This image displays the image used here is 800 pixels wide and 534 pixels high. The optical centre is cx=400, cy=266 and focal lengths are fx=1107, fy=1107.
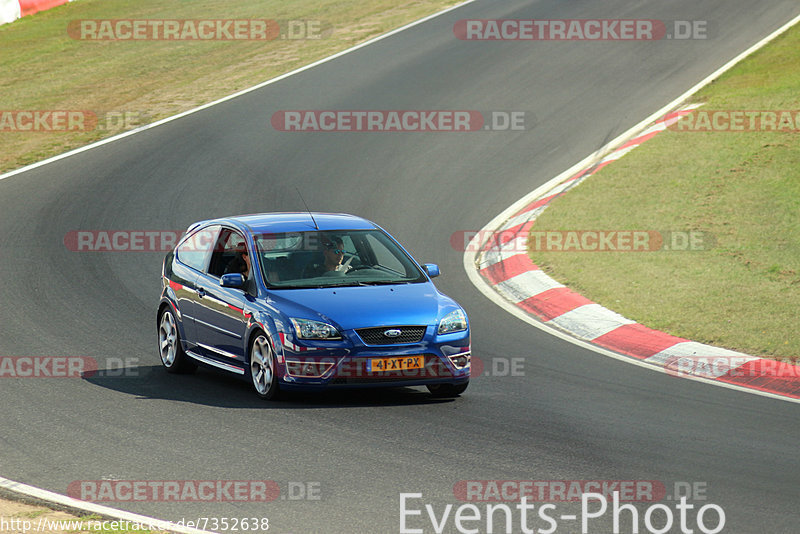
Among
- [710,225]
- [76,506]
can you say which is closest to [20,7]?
[710,225]

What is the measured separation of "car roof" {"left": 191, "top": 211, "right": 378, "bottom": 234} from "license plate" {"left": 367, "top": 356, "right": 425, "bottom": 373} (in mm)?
1816

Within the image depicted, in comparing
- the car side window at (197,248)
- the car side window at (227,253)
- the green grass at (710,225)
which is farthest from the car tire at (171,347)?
the green grass at (710,225)

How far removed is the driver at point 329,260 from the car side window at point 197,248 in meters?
1.37

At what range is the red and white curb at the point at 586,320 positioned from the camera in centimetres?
1066

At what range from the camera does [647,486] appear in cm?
737

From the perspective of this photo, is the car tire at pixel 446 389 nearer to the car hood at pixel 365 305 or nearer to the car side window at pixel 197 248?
the car hood at pixel 365 305

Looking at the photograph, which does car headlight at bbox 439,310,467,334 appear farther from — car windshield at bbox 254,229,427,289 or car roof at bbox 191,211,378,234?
car roof at bbox 191,211,378,234

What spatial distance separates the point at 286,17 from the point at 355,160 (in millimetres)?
12976

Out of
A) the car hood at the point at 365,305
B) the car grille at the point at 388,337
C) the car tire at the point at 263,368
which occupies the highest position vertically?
the car hood at the point at 365,305

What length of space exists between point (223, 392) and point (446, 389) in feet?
6.83

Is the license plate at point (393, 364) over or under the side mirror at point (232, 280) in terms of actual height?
under

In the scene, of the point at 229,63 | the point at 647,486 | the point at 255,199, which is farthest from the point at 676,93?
the point at 647,486

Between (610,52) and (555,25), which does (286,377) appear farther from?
(555,25)

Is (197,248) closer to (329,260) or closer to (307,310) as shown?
(329,260)
